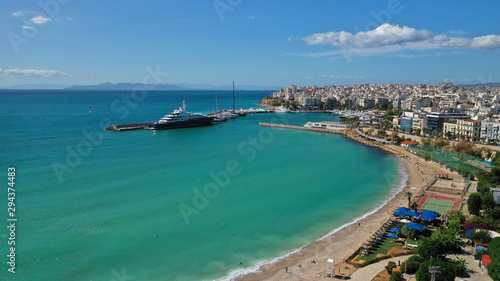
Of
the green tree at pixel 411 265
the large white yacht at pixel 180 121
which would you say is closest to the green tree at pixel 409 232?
the green tree at pixel 411 265

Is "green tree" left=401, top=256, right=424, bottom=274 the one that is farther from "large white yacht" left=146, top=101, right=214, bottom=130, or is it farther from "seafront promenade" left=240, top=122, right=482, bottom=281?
"large white yacht" left=146, top=101, right=214, bottom=130

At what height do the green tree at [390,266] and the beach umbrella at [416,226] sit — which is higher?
the beach umbrella at [416,226]

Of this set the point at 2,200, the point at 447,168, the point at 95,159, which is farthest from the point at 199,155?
the point at 447,168

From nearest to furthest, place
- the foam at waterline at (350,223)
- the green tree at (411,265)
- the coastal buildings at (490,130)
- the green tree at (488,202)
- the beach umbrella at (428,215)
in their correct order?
the green tree at (411,265) → the foam at waterline at (350,223) → the beach umbrella at (428,215) → the green tree at (488,202) → the coastal buildings at (490,130)

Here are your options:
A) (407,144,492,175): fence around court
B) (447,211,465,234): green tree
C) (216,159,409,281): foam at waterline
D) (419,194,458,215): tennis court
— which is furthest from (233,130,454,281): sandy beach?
(407,144,492,175): fence around court

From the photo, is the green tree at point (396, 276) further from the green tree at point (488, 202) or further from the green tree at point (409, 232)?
the green tree at point (488, 202)

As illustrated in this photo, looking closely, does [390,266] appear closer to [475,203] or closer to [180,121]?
→ [475,203]

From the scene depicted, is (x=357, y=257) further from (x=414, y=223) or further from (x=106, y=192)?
(x=106, y=192)
